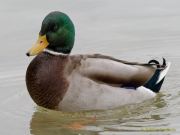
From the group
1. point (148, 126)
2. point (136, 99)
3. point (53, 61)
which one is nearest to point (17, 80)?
point (53, 61)

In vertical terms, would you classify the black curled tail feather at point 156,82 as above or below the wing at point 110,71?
below

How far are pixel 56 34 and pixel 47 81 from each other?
1.92 ft

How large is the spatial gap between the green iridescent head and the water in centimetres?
77

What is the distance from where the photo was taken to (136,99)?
810 cm

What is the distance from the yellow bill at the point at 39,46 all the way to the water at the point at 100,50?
764 mm

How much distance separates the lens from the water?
745cm

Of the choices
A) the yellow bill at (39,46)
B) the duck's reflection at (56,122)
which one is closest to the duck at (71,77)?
the yellow bill at (39,46)

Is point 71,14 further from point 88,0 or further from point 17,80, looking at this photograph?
point 17,80

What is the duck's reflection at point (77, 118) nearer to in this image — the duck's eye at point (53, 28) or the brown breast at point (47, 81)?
the brown breast at point (47, 81)

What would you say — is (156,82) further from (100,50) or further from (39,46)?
(100,50)

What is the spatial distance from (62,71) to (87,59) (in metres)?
0.35

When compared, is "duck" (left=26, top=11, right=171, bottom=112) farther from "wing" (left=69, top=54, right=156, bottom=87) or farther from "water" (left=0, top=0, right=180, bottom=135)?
"water" (left=0, top=0, right=180, bottom=135)

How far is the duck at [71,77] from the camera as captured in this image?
25.1ft

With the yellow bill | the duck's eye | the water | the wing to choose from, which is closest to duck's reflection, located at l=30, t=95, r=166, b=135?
the water
